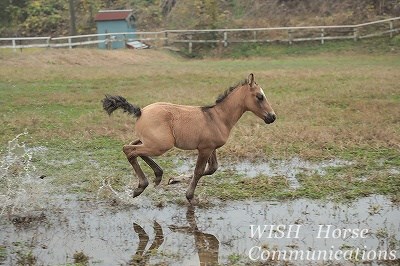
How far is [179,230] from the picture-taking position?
7547 mm

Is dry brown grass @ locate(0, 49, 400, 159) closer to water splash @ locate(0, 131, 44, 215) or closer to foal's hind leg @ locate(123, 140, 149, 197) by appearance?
water splash @ locate(0, 131, 44, 215)

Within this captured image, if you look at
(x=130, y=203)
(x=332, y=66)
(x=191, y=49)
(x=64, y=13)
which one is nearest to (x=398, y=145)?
(x=130, y=203)

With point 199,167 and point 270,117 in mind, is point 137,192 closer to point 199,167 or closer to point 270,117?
point 199,167

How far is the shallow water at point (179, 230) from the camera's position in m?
6.75

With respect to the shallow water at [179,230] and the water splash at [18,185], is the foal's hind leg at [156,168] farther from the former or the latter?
the water splash at [18,185]

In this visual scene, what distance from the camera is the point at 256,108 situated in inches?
342

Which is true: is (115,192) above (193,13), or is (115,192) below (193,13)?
below

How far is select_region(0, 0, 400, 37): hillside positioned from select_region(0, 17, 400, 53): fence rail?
1486 mm

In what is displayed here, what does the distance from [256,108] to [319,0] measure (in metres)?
35.3

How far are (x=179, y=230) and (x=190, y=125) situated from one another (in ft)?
5.37

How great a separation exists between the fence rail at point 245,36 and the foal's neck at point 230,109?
87.6 feet

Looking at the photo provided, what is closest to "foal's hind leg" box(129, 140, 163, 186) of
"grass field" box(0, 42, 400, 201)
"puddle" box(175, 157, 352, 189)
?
"grass field" box(0, 42, 400, 201)

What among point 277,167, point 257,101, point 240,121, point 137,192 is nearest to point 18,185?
point 137,192

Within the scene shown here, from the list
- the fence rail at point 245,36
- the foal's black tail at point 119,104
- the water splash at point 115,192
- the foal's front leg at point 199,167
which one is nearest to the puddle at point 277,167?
the water splash at point 115,192
